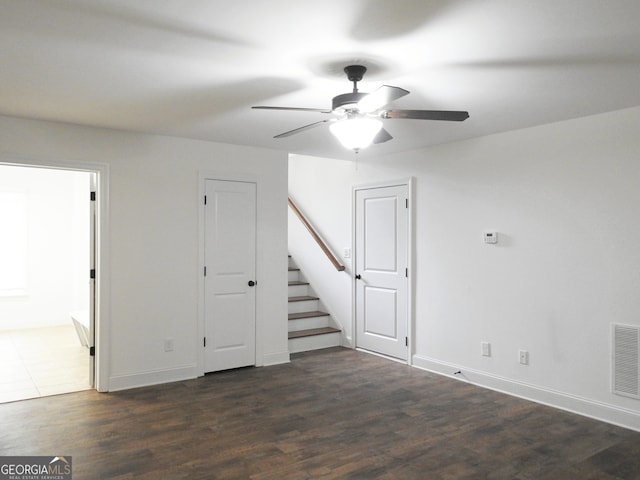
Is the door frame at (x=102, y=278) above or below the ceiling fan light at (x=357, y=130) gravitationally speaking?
below

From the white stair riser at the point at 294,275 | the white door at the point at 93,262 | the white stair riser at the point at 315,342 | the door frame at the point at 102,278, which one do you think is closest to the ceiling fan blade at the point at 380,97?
the door frame at the point at 102,278

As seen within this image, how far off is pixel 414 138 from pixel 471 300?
1.66m

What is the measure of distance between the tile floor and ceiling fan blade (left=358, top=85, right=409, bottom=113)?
3644 mm

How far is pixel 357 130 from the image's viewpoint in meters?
2.74

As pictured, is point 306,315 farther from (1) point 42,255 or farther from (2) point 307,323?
(1) point 42,255

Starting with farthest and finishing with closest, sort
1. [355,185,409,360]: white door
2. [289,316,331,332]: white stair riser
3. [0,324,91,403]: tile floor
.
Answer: [289,316,331,332]: white stair riser, [355,185,409,360]: white door, [0,324,91,403]: tile floor

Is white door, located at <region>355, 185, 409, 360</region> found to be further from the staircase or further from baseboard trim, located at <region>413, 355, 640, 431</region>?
baseboard trim, located at <region>413, 355, 640, 431</region>

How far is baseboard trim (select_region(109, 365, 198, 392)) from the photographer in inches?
171

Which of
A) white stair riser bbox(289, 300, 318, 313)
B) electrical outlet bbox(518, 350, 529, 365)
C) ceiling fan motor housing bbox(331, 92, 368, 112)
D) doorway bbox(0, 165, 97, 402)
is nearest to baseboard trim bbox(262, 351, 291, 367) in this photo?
white stair riser bbox(289, 300, 318, 313)

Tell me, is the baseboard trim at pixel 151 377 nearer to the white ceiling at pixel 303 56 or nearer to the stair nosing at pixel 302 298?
the stair nosing at pixel 302 298

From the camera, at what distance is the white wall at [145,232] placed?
4.16 metres

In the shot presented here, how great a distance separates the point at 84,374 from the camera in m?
4.88

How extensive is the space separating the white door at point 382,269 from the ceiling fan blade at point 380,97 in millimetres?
2738

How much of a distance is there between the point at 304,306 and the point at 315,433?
118 inches
